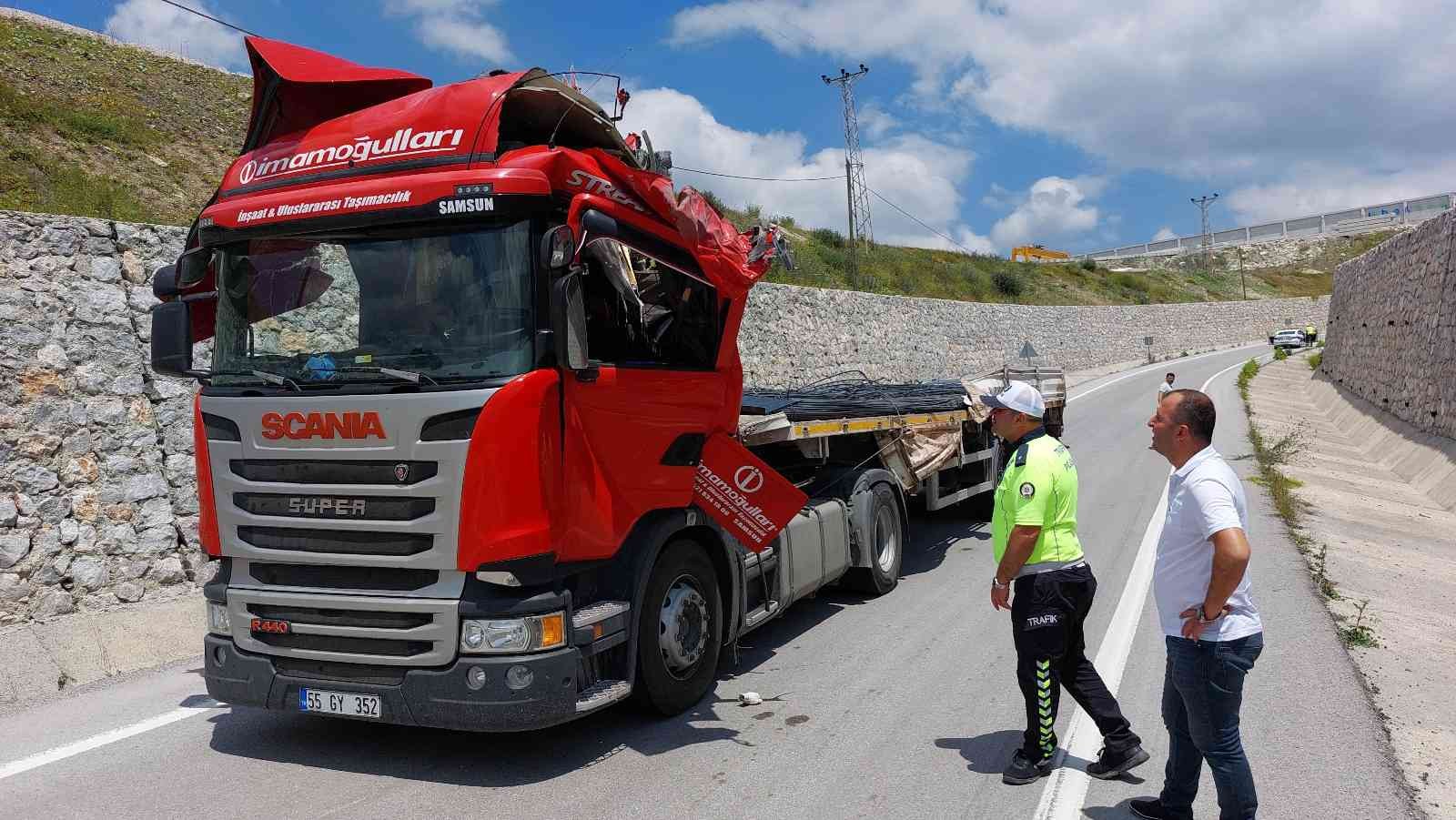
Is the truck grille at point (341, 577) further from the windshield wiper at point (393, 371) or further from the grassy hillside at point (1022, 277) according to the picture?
the grassy hillside at point (1022, 277)

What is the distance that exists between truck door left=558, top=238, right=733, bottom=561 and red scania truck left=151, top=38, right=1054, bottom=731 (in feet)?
0.06

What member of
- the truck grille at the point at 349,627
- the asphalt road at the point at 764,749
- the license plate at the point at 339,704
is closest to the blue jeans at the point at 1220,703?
the asphalt road at the point at 764,749

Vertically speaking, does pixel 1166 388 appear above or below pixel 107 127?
below

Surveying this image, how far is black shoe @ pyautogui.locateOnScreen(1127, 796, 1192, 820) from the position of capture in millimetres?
4066

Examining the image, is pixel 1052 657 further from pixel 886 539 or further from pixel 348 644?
pixel 886 539

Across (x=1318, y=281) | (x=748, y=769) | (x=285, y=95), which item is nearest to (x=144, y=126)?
(x=285, y=95)

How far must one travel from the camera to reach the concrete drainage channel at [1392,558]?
523 cm

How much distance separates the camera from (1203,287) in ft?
300

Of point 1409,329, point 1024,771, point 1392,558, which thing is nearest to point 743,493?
point 1024,771

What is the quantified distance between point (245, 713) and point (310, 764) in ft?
3.48

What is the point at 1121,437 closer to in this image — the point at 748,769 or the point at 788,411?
the point at 788,411

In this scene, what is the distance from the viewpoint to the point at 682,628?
5.54m

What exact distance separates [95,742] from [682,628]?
3.20 metres

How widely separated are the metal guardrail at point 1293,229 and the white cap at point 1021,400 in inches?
4205
